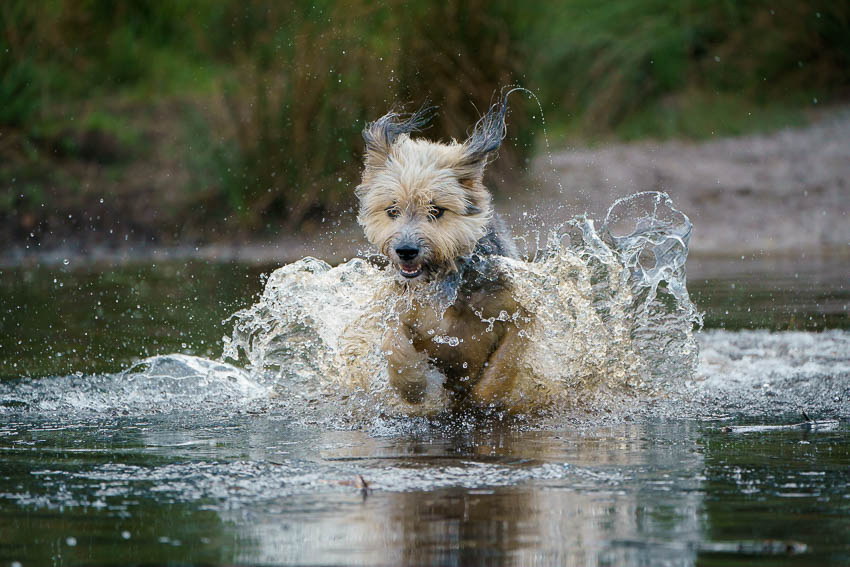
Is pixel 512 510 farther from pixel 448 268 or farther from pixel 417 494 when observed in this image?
pixel 448 268

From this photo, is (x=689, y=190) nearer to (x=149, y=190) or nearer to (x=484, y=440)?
(x=149, y=190)

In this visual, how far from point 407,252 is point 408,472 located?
163 centimetres

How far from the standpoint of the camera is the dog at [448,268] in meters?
7.08

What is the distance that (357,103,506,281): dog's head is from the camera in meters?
6.96

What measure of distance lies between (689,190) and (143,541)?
13546 mm

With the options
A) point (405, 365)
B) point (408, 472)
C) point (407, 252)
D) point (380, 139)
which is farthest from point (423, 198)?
point (408, 472)

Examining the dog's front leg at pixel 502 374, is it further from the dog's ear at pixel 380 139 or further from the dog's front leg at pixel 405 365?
the dog's ear at pixel 380 139

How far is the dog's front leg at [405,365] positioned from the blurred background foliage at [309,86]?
29.0 feet

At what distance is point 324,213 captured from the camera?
16438mm

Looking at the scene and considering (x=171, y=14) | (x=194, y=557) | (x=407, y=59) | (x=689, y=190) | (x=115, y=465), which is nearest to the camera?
(x=194, y=557)

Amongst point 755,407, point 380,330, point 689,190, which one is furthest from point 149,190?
point 755,407

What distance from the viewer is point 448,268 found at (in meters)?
7.16

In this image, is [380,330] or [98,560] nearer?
[98,560]

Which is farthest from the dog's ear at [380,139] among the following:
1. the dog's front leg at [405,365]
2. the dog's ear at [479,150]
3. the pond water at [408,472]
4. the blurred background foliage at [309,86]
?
the blurred background foliage at [309,86]
